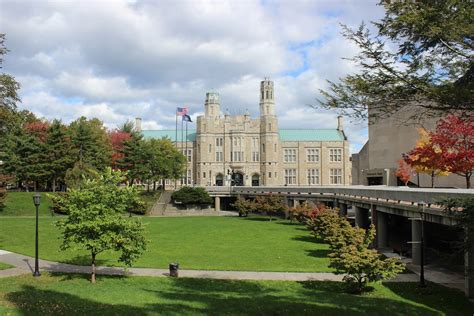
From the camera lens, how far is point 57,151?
184 ft

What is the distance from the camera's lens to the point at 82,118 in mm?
69688

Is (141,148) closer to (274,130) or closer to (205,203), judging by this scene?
(205,203)

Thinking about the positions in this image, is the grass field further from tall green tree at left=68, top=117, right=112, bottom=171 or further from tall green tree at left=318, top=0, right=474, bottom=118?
tall green tree at left=318, top=0, right=474, bottom=118

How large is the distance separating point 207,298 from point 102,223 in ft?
18.1

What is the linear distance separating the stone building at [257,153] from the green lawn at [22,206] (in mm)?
35117

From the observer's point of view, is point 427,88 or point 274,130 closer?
point 427,88

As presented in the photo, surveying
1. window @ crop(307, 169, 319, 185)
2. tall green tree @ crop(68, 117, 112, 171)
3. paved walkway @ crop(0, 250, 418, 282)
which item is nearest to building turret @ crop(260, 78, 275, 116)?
window @ crop(307, 169, 319, 185)

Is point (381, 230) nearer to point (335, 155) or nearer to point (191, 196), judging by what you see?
point (191, 196)

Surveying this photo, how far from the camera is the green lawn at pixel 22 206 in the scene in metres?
51.1

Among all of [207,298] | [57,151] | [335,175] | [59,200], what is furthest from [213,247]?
[335,175]

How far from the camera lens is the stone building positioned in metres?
85.0

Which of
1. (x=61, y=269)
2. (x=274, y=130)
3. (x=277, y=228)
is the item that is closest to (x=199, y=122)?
(x=274, y=130)

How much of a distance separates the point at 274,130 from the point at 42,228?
54926 millimetres

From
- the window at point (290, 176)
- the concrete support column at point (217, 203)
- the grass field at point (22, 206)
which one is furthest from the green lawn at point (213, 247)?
the window at point (290, 176)
